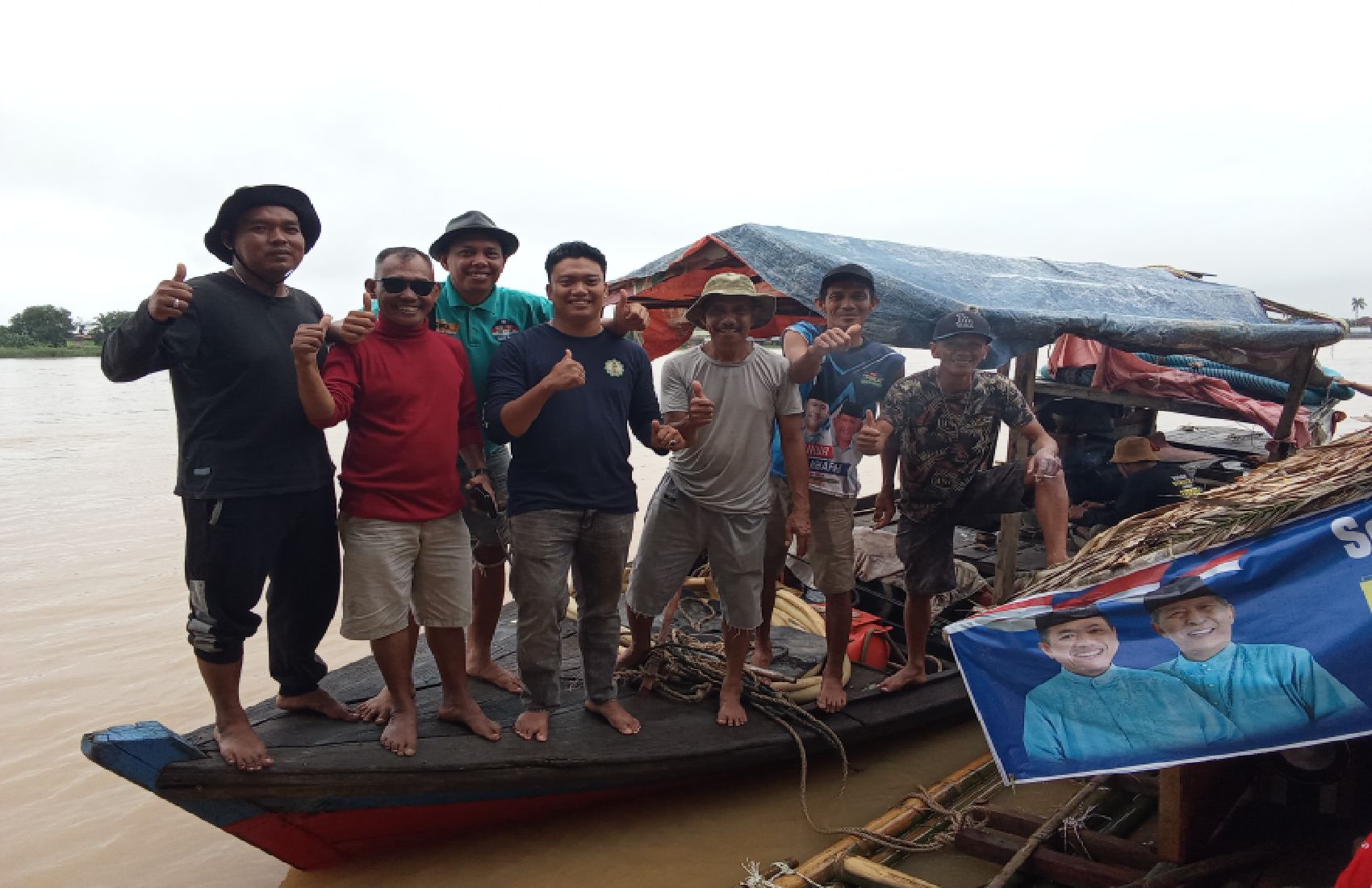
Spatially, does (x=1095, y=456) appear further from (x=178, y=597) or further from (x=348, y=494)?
(x=178, y=597)

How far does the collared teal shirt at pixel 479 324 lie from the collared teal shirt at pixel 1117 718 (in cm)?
228

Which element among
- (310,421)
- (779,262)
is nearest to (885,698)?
(779,262)

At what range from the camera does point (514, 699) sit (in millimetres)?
3658

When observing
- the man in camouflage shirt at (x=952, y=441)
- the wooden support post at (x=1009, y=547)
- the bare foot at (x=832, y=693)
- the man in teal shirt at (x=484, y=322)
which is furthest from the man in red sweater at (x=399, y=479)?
the wooden support post at (x=1009, y=547)

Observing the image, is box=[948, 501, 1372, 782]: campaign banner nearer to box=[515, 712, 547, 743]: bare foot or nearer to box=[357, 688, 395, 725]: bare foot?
box=[515, 712, 547, 743]: bare foot

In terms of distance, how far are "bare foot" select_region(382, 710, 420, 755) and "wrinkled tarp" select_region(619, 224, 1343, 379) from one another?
3.01 metres

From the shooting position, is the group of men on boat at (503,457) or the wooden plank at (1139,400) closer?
the group of men on boat at (503,457)

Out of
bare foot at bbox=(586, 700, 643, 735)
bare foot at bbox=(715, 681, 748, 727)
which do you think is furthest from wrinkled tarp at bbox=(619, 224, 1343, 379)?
bare foot at bbox=(586, 700, 643, 735)

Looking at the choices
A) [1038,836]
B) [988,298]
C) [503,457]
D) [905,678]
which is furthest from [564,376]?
[988,298]

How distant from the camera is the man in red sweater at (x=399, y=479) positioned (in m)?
2.88

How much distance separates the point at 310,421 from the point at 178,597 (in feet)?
19.8

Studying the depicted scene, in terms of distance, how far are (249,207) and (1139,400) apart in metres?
6.88

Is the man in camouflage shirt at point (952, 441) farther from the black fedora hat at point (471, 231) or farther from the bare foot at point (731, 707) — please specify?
the black fedora hat at point (471, 231)

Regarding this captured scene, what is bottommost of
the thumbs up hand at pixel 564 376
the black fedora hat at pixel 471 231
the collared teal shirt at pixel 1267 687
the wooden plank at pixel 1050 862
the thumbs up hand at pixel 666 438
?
the wooden plank at pixel 1050 862
